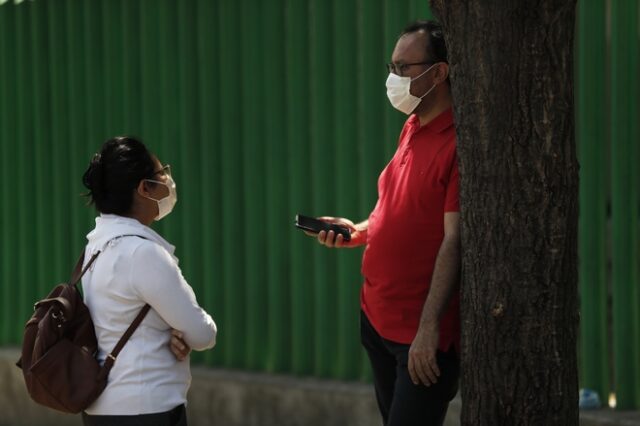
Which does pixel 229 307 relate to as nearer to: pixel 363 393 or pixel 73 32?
pixel 363 393

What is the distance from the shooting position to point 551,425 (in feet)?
12.7

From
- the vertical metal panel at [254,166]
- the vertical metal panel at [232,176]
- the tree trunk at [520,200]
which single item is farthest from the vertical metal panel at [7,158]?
the tree trunk at [520,200]

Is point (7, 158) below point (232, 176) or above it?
above

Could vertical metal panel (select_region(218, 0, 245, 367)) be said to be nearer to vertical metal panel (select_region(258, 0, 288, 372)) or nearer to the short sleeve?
vertical metal panel (select_region(258, 0, 288, 372))

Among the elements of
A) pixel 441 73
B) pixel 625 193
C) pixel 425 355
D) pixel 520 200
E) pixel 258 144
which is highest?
pixel 441 73

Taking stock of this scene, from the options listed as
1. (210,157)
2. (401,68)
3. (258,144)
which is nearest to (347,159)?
(258,144)

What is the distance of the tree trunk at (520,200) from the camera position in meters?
3.80

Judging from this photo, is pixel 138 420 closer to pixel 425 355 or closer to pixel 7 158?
pixel 425 355

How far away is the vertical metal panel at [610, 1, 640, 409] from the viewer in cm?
582

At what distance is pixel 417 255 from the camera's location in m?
4.31

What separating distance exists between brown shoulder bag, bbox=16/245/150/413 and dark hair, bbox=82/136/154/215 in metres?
0.34

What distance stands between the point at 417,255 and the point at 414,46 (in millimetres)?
756

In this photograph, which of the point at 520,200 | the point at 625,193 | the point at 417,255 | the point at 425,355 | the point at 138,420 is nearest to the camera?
the point at 520,200

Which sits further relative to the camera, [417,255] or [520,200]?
[417,255]
